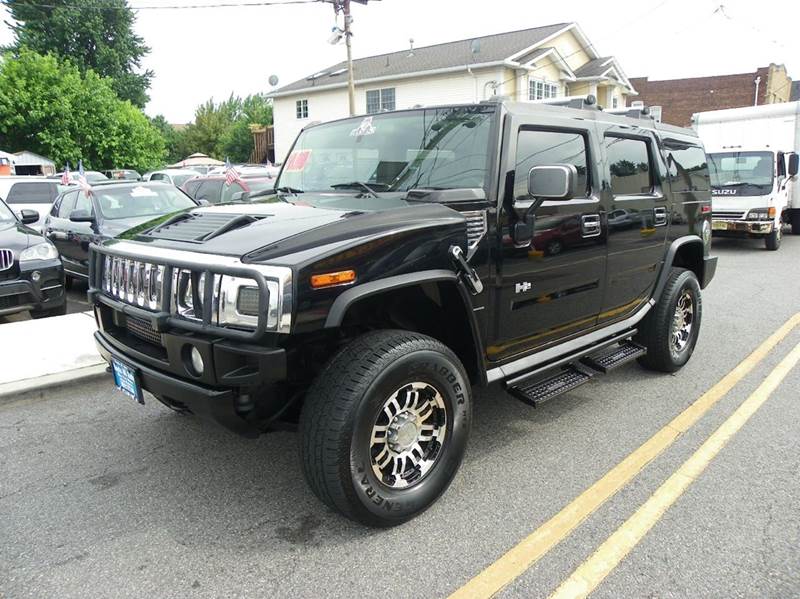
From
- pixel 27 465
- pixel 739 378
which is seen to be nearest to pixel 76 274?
pixel 27 465

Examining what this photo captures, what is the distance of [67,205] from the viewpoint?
1015cm

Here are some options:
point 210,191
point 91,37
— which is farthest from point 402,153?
point 91,37

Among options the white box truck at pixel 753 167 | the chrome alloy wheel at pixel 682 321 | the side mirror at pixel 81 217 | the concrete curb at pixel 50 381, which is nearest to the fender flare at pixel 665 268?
the chrome alloy wheel at pixel 682 321

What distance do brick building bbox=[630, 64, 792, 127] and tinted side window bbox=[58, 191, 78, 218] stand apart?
141 feet

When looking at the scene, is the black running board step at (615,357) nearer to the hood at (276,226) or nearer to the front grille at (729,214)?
the hood at (276,226)

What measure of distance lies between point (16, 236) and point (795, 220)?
1744 centimetres

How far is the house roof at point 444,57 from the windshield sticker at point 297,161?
22340 millimetres

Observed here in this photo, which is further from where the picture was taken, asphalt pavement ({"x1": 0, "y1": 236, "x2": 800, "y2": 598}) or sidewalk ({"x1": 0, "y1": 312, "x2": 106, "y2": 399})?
sidewalk ({"x1": 0, "y1": 312, "x2": 106, "y2": 399})

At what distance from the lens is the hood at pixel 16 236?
641cm

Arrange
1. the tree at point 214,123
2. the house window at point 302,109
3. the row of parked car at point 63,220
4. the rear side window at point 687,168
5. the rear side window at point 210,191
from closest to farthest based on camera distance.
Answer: the rear side window at point 687,168, the row of parked car at point 63,220, the rear side window at point 210,191, the house window at point 302,109, the tree at point 214,123

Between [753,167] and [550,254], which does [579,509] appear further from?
[753,167]

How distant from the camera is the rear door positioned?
4.25 m

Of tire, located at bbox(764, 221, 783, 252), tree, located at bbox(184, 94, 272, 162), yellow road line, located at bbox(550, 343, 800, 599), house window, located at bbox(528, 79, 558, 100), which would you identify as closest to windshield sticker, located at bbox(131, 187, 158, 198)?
yellow road line, located at bbox(550, 343, 800, 599)

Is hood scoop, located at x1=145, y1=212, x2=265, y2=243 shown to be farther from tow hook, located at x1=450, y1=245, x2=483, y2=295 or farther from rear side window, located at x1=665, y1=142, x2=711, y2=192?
rear side window, located at x1=665, y1=142, x2=711, y2=192
